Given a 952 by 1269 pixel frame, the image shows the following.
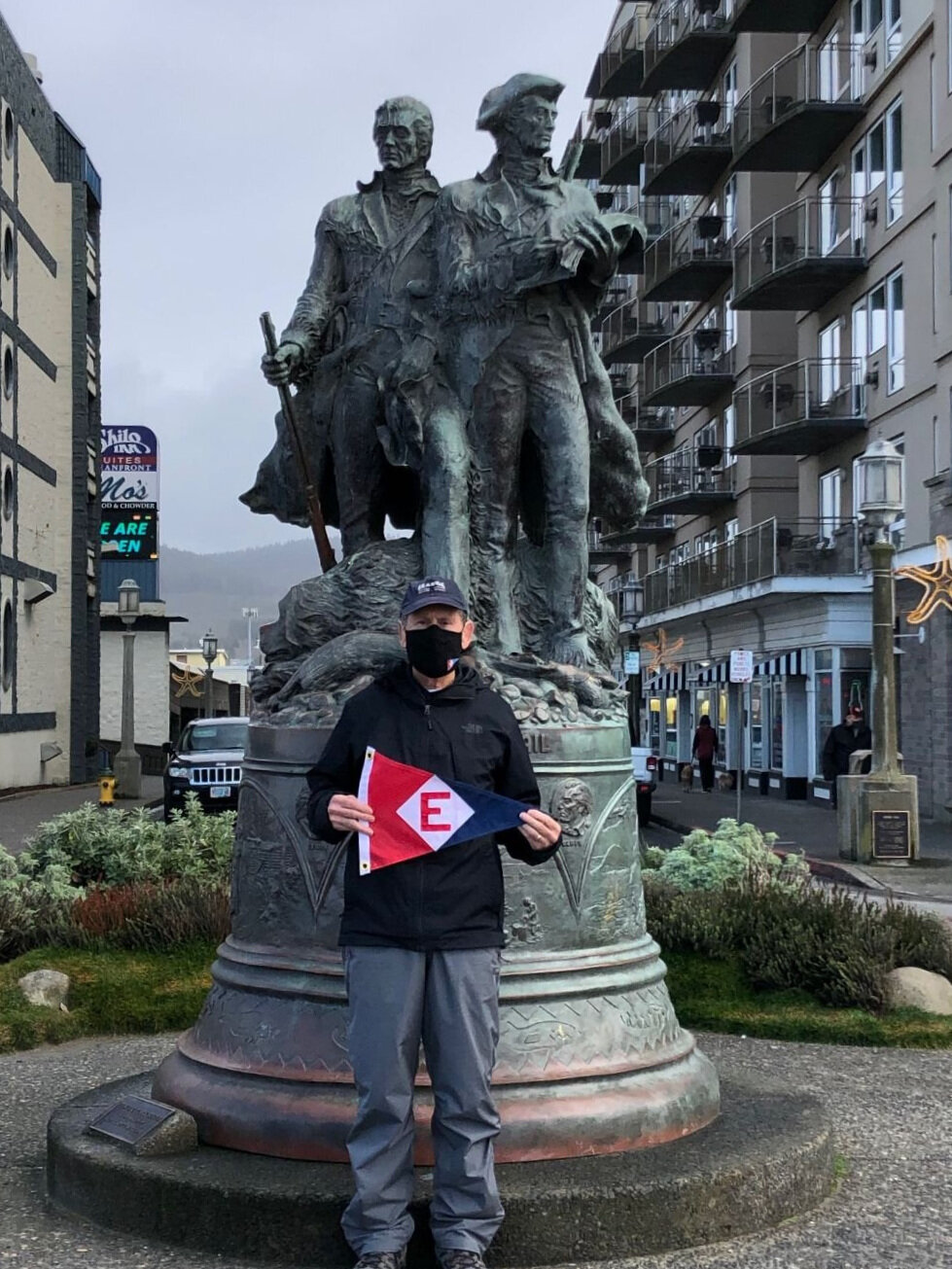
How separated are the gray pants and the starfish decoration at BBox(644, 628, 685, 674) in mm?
42929

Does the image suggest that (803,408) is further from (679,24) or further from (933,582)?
(679,24)

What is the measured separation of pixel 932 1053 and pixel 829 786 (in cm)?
2407

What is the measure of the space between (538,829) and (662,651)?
43.4m

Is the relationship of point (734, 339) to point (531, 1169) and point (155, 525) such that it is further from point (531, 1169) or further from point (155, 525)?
point (531, 1169)

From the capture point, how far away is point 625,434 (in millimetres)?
7344

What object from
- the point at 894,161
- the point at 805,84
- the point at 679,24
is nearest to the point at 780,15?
the point at 805,84

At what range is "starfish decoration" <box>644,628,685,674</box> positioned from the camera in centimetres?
4783

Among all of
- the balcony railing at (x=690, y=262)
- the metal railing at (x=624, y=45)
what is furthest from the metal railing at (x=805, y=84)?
the metal railing at (x=624, y=45)

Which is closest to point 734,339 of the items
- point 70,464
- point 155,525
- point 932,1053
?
point 70,464

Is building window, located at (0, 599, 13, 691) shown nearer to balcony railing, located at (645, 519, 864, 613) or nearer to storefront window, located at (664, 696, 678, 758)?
balcony railing, located at (645, 519, 864, 613)

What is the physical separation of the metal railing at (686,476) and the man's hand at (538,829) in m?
39.5

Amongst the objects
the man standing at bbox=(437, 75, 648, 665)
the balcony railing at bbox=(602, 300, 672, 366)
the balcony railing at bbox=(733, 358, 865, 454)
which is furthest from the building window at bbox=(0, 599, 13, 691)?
the man standing at bbox=(437, 75, 648, 665)

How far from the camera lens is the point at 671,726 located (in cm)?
5266

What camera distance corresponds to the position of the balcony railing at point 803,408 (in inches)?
1313
